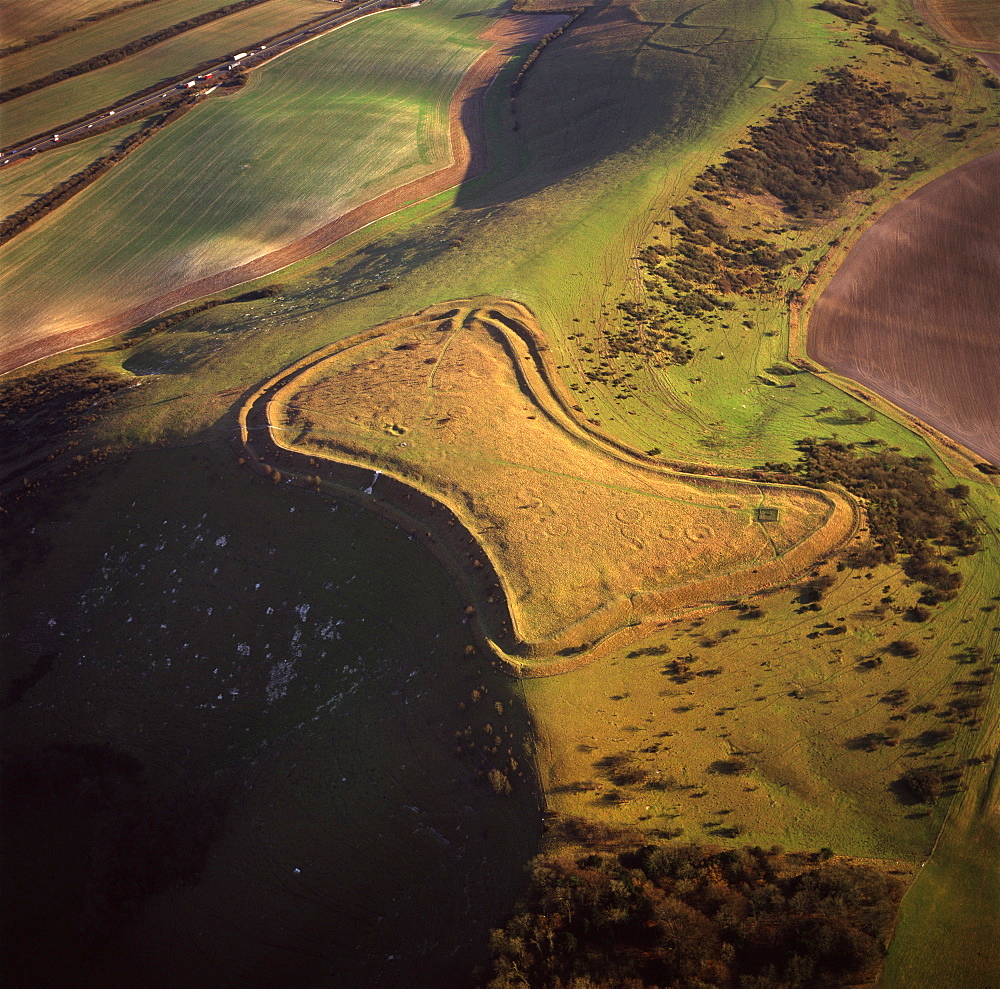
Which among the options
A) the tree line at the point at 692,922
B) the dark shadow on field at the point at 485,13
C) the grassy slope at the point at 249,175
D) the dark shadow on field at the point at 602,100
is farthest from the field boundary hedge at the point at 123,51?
the tree line at the point at 692,922

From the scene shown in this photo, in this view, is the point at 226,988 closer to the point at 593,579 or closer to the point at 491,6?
the point at 593,579

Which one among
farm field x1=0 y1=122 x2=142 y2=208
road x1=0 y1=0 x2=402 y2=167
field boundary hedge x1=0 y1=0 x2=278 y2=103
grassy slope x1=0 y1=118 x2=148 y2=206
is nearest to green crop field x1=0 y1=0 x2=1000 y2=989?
farm field x1=0 y1=122 x2=142 y2=208

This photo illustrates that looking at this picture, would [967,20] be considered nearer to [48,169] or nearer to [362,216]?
[362,216]

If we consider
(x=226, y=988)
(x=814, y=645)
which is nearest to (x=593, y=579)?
(x=814, y=645)

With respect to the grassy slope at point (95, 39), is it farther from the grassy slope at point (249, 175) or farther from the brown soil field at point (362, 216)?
the brown soil field at point (362, 216)

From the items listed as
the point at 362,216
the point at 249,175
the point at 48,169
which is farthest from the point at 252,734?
the point at 48,169

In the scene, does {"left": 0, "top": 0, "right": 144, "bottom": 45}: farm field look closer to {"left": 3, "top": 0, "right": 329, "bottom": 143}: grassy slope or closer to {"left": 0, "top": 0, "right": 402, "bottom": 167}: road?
{"left": 3, "top": 0, "right": 329, "bottom": 143}: grassy slope
